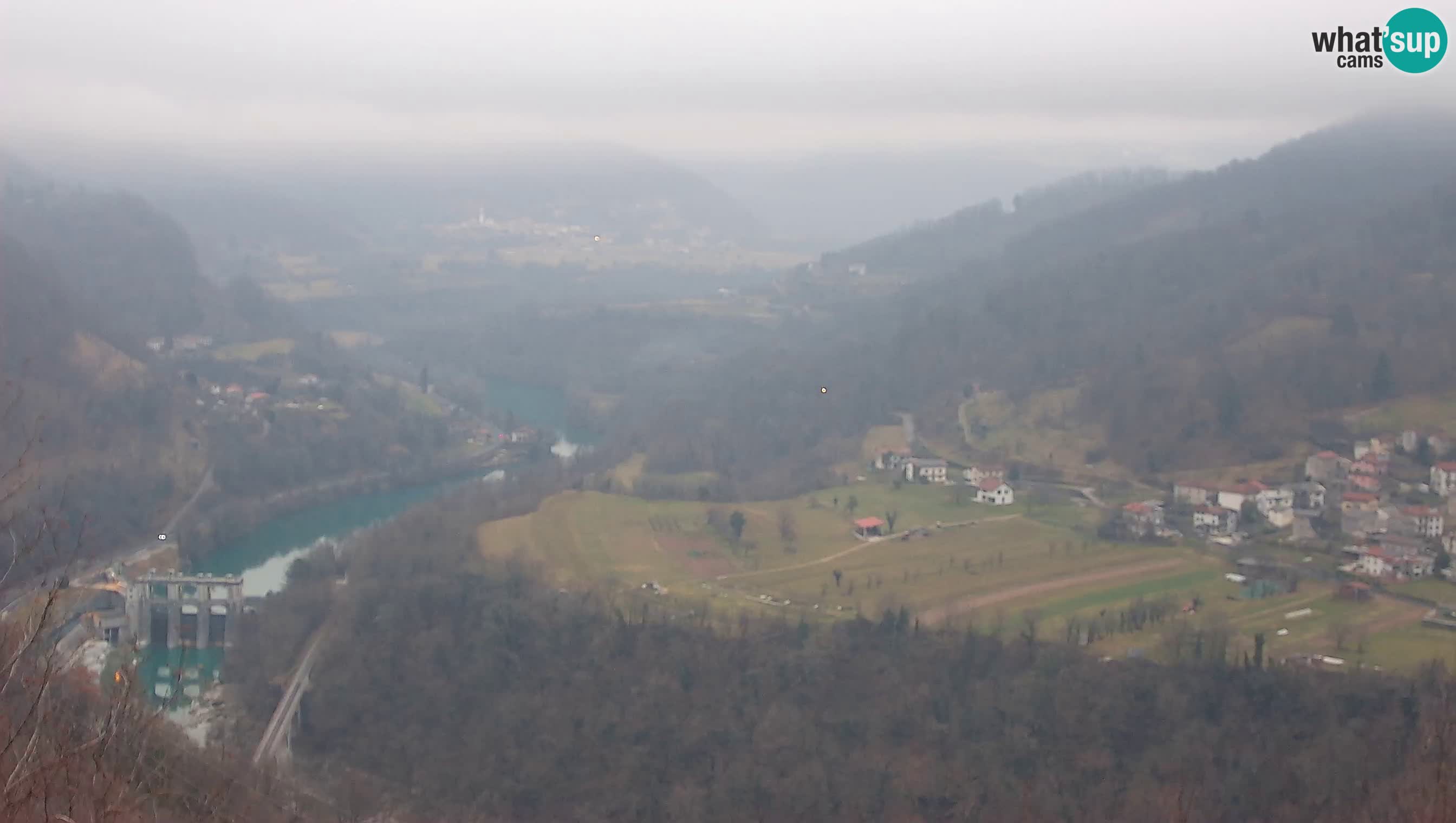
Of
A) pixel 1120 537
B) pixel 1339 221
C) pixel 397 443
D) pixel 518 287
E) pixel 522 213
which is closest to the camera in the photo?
pixel 1120 537

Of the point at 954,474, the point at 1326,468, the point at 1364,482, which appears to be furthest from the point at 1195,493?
the point at 954,474

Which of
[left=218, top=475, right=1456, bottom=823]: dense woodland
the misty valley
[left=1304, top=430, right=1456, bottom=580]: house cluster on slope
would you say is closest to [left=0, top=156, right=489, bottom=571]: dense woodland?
the misty valley

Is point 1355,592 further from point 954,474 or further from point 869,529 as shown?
point 954,474

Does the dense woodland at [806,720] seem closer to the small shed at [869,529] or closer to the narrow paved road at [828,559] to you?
the narrow paved road at [828,559]

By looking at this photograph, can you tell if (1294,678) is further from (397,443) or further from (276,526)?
(397,443)

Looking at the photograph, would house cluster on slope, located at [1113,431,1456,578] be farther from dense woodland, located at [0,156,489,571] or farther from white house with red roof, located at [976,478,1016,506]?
dense woodland, located at [0,156,489,571]

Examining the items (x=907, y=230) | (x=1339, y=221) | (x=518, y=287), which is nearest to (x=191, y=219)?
(x=518, y=287)

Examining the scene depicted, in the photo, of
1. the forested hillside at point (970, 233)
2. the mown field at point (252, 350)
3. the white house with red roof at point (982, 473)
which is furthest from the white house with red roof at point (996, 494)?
the mown field at point (252, 350)
